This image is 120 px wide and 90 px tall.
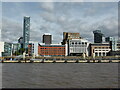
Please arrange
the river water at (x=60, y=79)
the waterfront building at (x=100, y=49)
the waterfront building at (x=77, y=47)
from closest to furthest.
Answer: the river water at (x=60, y=79), the waterfront building at (x=100, y=49), the waterfront building at (x=77, y=47)

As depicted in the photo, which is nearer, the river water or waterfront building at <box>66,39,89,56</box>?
the river water

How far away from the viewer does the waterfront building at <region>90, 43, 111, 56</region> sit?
174750mm

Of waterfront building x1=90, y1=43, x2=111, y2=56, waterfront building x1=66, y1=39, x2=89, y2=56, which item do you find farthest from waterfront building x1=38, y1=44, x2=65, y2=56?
waterfront building x1=90, y1=43, x2=111, y2=56

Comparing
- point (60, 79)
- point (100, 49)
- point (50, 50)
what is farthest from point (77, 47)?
point (60, 79)

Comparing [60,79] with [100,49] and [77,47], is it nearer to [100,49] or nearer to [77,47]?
[77,47]

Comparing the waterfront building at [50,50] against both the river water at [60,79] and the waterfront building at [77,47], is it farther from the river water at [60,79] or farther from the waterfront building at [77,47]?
the river water at [60,79]

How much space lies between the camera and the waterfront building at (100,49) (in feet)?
573

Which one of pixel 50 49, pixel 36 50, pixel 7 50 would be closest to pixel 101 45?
pixel 50 49

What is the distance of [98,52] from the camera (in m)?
175

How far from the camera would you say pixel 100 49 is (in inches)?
6900

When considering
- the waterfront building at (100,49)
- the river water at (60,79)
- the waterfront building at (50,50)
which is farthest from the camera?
the waterfront building at (50,50)

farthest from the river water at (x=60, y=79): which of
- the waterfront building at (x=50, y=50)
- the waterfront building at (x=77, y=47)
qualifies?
the waterfront building at (x=77, y=47)

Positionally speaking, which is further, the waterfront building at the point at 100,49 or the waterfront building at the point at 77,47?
the waterfront building at the point at 77,47

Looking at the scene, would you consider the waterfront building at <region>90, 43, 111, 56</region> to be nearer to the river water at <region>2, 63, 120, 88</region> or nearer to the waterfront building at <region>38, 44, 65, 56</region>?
the waterfront building at <region>38, 44, 65, 56</region>
